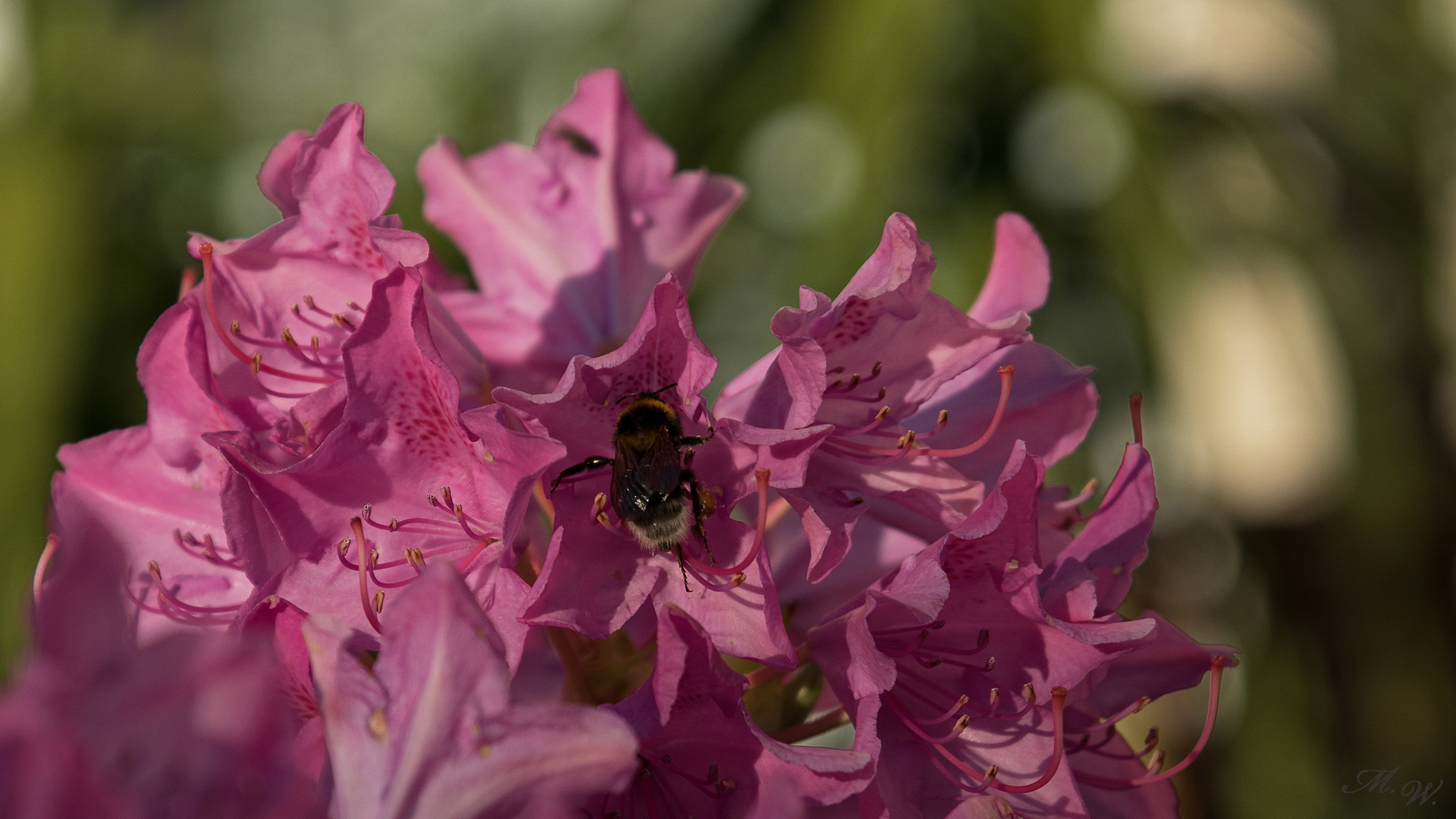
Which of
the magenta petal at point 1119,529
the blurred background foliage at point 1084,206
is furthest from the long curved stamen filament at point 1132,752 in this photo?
the blurred background foliage at point 1084,206

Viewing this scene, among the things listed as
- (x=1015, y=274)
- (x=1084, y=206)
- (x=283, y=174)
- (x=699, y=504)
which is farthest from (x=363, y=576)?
(x=1084, y=206)

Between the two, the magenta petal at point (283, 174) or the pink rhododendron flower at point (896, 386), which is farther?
the magenta petal at point (283, 174)

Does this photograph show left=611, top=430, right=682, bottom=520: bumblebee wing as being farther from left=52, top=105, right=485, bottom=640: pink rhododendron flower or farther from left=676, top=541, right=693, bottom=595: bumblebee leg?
left=52, top=105, right=485, bottom=640: pink rhododendron flower

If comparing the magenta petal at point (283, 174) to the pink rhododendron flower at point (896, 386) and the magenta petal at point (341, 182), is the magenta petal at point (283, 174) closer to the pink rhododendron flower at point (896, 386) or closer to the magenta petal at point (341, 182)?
the magenta petal at point (341, 182)

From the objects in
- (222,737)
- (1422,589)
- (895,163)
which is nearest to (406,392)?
(222,737)

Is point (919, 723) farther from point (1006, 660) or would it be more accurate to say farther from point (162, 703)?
point (162, 703)

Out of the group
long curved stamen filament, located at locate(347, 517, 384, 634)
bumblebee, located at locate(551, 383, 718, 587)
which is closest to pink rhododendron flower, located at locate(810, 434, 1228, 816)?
bumblebee, located at locate(551, 383, 718, 587)

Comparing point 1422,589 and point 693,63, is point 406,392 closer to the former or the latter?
point 693,63
